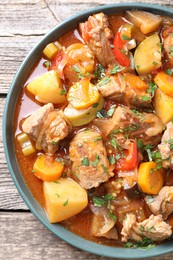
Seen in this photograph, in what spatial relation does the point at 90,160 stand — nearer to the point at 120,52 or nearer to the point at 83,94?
the point at 83,94

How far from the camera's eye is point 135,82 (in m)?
3.69

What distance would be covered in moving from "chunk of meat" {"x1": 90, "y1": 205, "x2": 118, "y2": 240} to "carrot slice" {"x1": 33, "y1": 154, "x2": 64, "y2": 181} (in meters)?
Result: 0.35

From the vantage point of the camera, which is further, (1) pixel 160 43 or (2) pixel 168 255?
(2) pixel 168 255

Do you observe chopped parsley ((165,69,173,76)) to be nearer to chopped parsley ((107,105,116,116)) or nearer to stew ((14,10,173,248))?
stew ((14,10,173,248))

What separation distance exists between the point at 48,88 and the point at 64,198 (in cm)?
77

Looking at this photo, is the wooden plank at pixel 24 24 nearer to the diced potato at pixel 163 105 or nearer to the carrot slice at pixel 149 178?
the diced potato at pixel 163 105

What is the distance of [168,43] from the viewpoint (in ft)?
12.3

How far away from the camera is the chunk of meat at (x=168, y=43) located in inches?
147

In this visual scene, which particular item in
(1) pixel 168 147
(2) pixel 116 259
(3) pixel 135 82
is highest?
(3) pixel 135 82

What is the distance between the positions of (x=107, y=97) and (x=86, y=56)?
332 mm

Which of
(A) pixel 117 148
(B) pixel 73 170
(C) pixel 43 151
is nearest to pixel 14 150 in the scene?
(C) pixel 43 151

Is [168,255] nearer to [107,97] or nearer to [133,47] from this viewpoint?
[107,97]

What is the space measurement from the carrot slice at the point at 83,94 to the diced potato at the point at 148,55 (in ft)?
1.18

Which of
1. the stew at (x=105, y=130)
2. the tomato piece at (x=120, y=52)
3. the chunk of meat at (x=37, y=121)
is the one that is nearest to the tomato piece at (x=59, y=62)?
the stew at (x=105, y=130)
